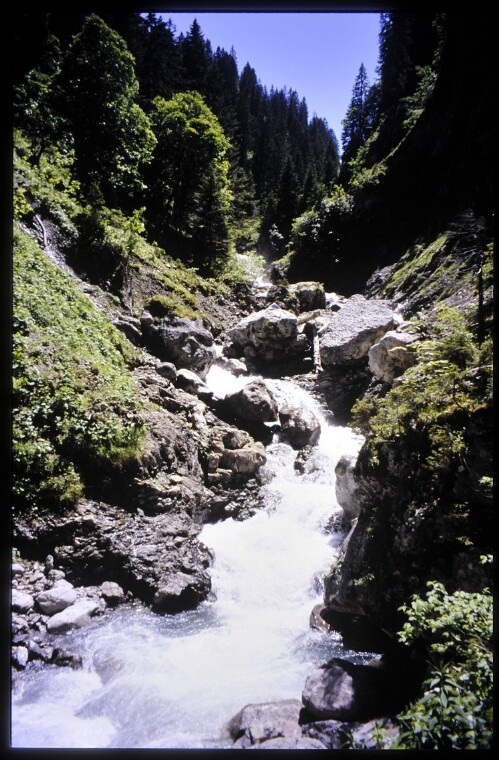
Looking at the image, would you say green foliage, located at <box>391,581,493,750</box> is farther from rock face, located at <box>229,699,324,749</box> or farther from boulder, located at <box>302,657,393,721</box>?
rock face, located at <box>229,699,324,749</box>

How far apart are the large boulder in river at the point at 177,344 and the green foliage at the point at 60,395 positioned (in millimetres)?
2790

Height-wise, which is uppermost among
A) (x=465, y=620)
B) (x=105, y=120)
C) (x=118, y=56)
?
(x=118, y=56)

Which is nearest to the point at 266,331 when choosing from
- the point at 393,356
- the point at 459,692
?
the point at 393,356

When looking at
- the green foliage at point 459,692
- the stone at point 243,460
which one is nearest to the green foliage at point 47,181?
the stone at point 243,460

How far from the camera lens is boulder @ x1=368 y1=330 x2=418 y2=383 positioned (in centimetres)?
1205

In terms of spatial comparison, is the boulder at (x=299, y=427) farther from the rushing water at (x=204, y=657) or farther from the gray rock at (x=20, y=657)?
the gray rock at (x=20, y=657)

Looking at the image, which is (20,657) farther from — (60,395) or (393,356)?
(393,356)

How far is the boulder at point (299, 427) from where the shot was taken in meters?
13.9

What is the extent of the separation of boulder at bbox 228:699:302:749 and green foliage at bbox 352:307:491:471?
12.7 feet

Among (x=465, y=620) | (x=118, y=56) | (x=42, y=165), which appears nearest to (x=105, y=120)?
(x=118, y=56)

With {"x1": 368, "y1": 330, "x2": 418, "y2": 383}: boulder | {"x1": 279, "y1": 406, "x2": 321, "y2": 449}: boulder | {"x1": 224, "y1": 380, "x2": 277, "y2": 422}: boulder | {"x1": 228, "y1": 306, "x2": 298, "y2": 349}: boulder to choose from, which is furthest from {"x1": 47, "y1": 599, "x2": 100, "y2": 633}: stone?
{"x1": 228, "y1": 306, "x2": 298, "y2": 349}: boulder

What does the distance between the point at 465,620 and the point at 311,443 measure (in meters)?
10.1

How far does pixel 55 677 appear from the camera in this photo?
5328 mm

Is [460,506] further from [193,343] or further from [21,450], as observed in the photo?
[193,343]
